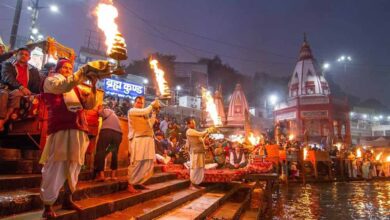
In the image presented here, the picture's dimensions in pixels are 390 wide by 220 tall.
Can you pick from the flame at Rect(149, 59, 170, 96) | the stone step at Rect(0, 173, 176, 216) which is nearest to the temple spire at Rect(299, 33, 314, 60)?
the flame at Rect(149, 59, 170, 96)

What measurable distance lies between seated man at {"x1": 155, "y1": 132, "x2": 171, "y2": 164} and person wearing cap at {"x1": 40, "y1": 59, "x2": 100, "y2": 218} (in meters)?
7.68

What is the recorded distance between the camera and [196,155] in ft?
29.5

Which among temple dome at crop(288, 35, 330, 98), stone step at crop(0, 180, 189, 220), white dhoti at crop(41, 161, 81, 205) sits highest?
temple dome at crop(288, 35, 330, 98)

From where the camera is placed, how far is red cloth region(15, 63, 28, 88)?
596 cm

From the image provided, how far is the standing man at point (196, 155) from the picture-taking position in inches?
345

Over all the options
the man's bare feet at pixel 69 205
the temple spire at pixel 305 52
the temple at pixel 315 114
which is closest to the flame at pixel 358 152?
the temple at pixel 315 114

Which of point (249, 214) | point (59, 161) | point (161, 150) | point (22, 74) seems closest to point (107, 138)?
point (22, 74)

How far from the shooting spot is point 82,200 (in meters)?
4.54

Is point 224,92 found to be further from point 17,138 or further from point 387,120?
point 17,138

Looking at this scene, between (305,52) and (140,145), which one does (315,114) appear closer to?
(305,52)

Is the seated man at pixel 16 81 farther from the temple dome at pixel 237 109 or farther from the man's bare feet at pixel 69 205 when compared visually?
the temple dome at pixel 237 109

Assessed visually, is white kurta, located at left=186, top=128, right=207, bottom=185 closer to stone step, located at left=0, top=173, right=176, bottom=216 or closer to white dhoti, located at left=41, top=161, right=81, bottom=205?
stone step, located at left=0, top=173, right=176, bottom=216

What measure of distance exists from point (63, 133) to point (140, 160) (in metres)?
2.64

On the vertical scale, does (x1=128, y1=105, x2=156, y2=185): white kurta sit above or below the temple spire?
below
